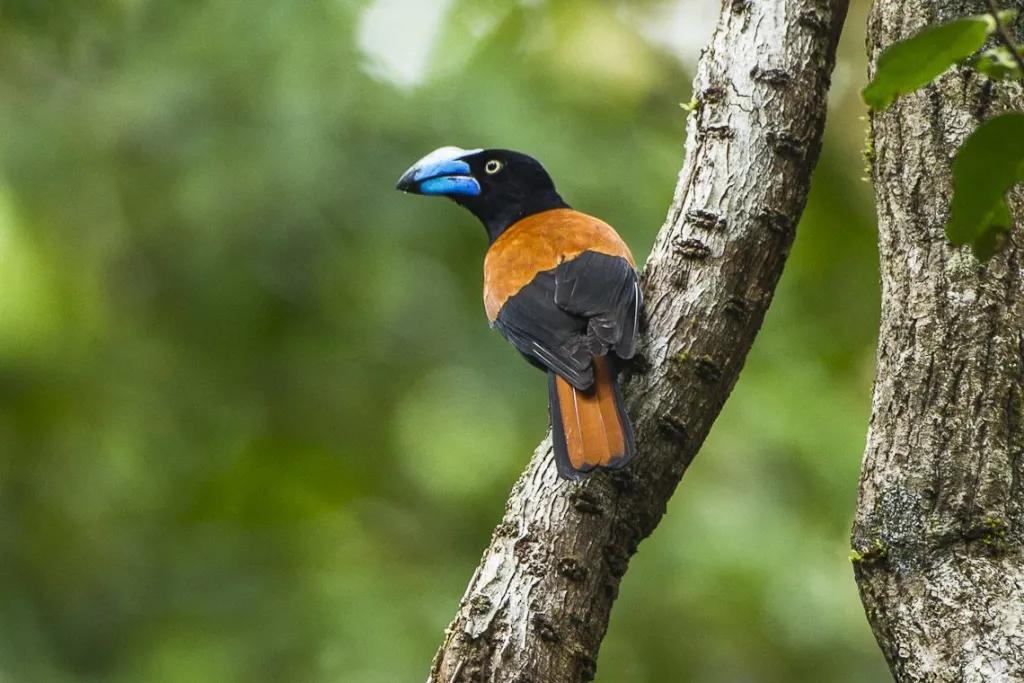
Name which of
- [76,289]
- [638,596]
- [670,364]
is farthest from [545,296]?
[76,289]

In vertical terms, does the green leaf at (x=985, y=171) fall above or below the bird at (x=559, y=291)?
below

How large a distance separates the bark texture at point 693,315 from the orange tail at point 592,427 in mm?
72

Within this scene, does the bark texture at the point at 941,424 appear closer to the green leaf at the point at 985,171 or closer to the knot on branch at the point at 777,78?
the knot on branch at the point at 777,78

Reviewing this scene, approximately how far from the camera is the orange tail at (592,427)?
2352 mm

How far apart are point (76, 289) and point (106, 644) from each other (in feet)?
5.79

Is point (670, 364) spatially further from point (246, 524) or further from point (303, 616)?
point (246, 524)

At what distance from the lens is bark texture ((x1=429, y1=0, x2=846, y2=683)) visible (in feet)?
7.80

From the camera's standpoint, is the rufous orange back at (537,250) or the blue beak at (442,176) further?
the blue beak at (442,176)

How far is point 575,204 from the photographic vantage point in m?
5.22

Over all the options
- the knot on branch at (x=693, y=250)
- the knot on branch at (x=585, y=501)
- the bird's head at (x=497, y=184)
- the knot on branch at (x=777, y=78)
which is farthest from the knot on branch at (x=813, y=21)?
the bird's head at (x=497, y=184)

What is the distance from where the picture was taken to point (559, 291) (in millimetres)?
3146

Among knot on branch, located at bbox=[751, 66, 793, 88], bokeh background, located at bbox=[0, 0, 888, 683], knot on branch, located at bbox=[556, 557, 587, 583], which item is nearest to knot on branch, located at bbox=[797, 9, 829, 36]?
knot on branch, located at bbox=[751, 66, 793, 88]

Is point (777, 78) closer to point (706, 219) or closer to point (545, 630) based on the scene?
point (706, 219)

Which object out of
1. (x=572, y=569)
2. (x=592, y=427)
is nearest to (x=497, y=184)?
(x=592, y=427)
